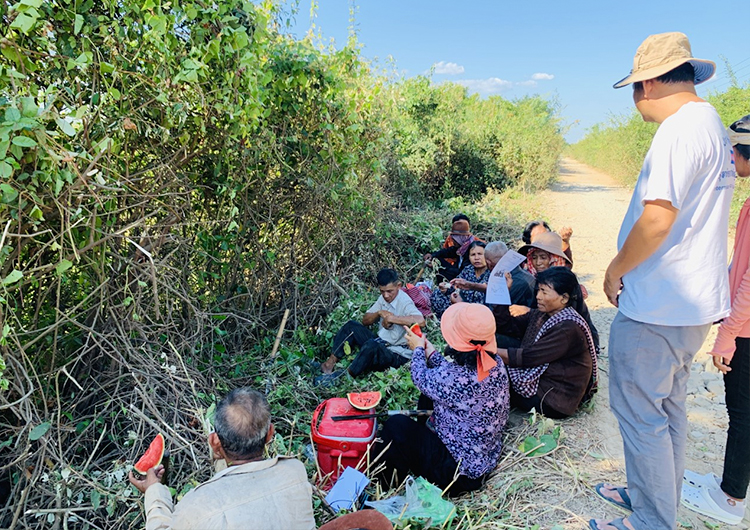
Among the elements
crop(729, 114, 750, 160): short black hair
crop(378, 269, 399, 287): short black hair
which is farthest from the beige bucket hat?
crop(378, 269, 399, 287): short black hair

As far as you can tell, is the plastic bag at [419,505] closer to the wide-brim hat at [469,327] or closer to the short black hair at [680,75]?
the wide-brim hat at [469,327]

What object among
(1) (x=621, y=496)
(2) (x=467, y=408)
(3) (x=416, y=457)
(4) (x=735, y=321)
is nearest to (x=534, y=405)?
(1) (x=621, y=496)

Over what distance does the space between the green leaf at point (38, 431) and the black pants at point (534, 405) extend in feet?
9.67

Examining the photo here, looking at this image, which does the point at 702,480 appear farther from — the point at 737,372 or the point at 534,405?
the point at 534,405

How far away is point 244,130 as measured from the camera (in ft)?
10.6

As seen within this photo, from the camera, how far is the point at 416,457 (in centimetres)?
285

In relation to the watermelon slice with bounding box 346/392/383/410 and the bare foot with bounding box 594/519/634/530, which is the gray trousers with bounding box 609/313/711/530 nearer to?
the bare foot with bounding box 594/519/634/530

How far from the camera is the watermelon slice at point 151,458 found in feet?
7.59

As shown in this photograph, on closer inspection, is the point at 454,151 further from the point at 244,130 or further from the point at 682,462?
the point at 682,462

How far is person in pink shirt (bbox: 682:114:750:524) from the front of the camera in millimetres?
2309

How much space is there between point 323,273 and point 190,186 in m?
2.02

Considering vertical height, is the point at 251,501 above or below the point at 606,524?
above

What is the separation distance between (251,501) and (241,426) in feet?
0.93

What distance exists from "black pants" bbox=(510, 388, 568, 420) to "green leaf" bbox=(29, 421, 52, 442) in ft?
9.67
